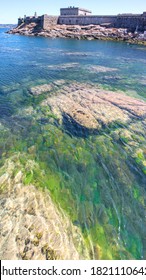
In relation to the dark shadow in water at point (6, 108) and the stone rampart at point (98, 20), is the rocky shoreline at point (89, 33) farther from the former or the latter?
the dark shadow in water at point (6, 108)

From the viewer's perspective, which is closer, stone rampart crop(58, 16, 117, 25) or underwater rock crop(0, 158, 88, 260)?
underwater rock crop(0, 158, 88, 260)

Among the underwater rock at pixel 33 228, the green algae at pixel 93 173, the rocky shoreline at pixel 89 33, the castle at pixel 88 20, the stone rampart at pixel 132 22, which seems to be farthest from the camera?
the castle at pixel 88 20

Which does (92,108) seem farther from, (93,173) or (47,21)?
(47,21)

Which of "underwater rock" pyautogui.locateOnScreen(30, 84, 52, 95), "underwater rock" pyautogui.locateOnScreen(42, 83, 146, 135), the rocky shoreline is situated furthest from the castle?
"underwater rock" pyautogui.locateOnScreen(42, 83, 146, 135)

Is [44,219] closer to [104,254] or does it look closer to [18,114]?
[104,254]

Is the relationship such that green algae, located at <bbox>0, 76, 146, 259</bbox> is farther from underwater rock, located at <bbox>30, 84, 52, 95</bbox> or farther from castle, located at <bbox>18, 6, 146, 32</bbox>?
castle, located at <bbox>18, 6, 146, 32</bbox>

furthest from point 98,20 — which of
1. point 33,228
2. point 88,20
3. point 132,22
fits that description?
point 33,228

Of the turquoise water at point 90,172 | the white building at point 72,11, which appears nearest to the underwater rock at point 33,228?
the turquoise water at point 90,172
